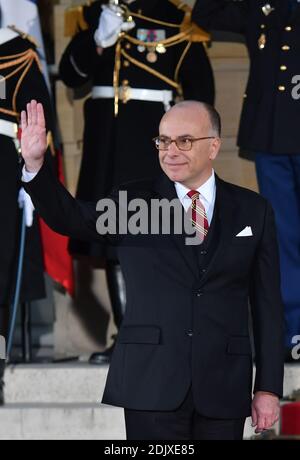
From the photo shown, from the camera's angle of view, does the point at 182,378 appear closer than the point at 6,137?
Yes

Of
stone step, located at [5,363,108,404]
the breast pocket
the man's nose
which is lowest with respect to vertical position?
stone step, located at [5,363,108,404]

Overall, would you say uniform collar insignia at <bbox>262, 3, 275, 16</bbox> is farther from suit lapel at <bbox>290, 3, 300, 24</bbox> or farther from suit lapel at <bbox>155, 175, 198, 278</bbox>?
suit lapel at <bbox>155, 175, 198, 278</bbox>

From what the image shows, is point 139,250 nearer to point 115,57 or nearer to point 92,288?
point 115,57

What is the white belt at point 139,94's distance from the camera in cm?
562

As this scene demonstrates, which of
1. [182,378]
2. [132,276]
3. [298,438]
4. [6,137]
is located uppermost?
[6,137]

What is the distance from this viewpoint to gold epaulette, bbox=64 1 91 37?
228 inches

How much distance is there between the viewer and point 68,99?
20.5 feet

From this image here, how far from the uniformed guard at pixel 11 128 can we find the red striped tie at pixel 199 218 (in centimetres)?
202

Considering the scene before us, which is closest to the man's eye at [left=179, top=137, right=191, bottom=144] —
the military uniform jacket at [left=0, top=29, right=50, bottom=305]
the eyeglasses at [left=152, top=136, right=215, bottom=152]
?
the eyeglasses at [left=152, top=136, right=215, bottom=152]

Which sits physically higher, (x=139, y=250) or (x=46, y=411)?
(x=139, y=250)

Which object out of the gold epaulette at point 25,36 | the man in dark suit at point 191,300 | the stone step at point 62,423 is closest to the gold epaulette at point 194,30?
the gold epaulette at point 25,36

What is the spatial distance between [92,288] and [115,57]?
48.7 inches

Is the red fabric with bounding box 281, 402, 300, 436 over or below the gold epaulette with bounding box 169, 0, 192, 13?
below

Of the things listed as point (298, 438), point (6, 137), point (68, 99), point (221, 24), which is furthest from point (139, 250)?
point (68, 99)
